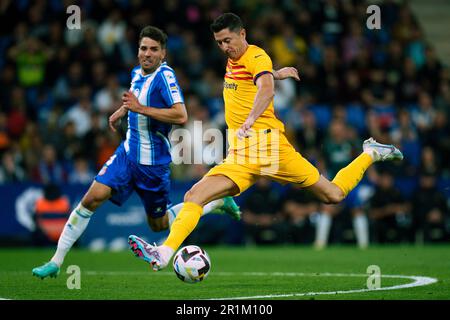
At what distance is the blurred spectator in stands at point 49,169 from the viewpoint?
58.9 feet

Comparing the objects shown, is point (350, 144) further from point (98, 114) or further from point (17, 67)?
point (17, 67)

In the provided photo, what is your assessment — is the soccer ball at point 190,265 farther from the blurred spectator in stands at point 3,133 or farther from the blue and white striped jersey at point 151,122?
the blurred spectator in stands at point 3,133

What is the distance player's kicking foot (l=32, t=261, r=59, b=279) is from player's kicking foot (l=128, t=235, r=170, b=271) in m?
1.29

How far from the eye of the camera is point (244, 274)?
10.8 m

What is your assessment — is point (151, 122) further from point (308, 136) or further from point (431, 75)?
point (431, 75)

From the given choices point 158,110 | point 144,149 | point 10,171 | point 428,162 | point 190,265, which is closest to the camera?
point 190,265

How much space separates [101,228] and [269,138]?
8756 millimetres

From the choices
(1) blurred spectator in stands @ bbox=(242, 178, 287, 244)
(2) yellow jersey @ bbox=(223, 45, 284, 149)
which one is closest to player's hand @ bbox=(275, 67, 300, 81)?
(2) yellow jersey @ bbox=(223, 45, 284, 149)

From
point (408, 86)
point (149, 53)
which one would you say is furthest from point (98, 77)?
point (149, 53)

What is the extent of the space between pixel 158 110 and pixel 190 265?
1.81 m

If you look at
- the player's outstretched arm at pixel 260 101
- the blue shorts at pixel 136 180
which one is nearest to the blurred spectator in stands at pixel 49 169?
the blue shorts at pixel 136 180

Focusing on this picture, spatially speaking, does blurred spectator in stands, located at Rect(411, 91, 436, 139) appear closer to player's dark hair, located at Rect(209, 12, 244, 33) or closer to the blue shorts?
the blue shorts
